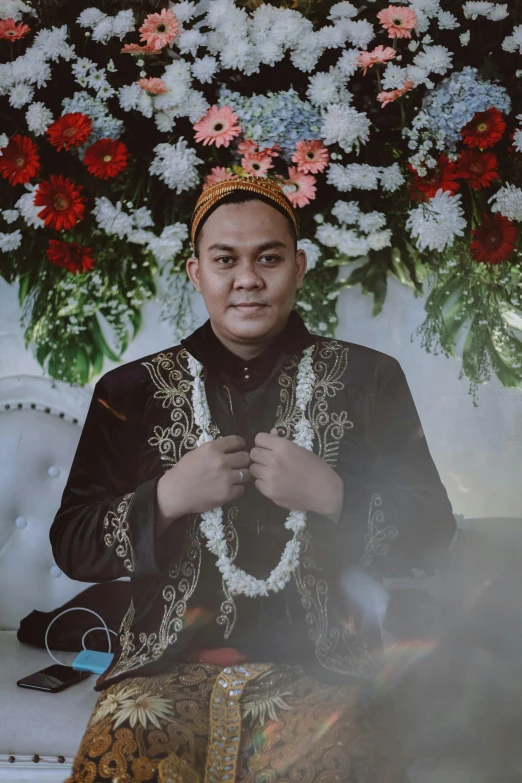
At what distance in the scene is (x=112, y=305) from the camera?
1.82m

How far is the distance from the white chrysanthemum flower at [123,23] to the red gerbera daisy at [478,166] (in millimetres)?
857

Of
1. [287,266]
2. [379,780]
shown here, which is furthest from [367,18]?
[379,780]

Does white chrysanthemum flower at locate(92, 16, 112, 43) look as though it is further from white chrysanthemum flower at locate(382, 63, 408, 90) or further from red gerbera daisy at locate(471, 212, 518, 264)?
red gerbera daisy at locate(471, 212, 518, 264)

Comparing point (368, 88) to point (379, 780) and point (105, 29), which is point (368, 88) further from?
point (379, 780)

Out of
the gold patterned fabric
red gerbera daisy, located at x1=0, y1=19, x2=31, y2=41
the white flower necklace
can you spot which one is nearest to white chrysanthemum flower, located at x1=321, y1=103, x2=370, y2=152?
the white flower necklace

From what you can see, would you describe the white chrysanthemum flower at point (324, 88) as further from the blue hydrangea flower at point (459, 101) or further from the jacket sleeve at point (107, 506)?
the jacket sleeve at point (107, 506)

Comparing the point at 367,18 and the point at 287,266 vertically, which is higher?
the point at 367,18

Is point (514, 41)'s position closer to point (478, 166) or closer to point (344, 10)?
point (478, 166)

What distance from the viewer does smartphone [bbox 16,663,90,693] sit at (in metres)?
1.53

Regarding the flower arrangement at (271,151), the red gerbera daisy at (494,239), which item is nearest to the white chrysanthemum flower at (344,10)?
the flower arrangement at (271,151)

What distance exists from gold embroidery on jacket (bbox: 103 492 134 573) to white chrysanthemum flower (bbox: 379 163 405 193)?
96 cm

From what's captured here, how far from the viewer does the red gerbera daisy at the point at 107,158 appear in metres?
1.79

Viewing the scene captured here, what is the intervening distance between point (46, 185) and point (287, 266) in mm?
710

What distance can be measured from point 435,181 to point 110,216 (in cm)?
79
